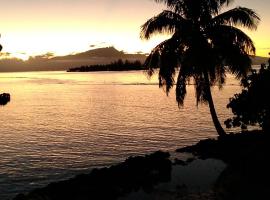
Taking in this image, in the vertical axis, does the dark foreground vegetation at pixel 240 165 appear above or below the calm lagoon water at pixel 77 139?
above

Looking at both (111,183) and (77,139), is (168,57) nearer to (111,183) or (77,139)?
(111,183)

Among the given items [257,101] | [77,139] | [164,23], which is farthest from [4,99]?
[257,101]

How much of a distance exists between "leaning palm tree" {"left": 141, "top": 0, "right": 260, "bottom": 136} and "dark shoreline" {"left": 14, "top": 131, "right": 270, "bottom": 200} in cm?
525

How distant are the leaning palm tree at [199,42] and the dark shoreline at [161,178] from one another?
5253mm

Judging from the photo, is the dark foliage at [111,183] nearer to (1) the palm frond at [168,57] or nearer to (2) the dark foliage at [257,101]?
(1) the palm frond at [168,57]

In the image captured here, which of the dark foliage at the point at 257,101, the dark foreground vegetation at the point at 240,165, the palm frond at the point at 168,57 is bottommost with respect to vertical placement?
the dark foreground vegetation at the point at 240,165

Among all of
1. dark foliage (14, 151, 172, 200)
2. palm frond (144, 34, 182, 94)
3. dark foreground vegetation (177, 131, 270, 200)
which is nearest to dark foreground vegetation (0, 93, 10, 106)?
dark foreground vegetation (177, 131, 270, 200)

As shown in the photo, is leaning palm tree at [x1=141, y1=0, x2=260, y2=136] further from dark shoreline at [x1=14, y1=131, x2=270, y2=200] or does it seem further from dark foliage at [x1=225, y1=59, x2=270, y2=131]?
dark shoreline at [x1=14, y1=131, x2=270, y2=200]

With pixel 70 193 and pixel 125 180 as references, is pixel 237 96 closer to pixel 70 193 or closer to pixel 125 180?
pixel 125 180

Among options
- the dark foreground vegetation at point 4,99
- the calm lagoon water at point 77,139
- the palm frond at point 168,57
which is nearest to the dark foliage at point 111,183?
the calm lagoon water at point 77,139

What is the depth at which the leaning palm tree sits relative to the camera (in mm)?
27484

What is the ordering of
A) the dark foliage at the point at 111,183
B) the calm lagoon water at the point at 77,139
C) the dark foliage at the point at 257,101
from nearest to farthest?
the dark foliage at the point at 111,183 < the dark foliage at the point at 257,101 < the calm lagoon water at the point at 77,139

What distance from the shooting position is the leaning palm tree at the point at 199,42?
2748 cm

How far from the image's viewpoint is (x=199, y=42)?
27641 millimetres
